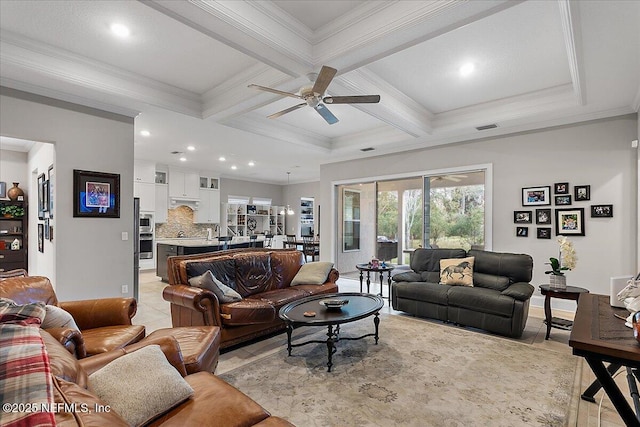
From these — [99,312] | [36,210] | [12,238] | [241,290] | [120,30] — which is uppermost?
[120,30]

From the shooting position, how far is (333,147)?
6836 mm

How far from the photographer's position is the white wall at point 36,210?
472 cm

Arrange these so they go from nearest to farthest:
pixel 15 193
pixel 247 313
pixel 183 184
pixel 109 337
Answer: pixel 109 337, pixel 247 313, pixel 15 193, pixel 183 184

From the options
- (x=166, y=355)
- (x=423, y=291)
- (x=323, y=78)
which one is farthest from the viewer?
(x=423, y=291)

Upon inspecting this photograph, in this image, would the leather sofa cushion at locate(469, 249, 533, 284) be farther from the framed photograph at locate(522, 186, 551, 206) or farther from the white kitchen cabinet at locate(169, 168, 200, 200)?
the white kitchen cabinet at locate(169, 168, 200, 200)

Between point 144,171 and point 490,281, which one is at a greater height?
point 144,171

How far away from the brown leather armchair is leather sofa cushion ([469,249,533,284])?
4123mm

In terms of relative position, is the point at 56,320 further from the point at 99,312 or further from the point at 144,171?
the point at 144,171

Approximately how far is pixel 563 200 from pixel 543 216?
34 cm

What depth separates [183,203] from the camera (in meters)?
9.41

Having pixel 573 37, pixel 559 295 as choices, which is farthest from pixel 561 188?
pixel 573 37

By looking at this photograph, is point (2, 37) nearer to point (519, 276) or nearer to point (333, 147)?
point (333, 147)

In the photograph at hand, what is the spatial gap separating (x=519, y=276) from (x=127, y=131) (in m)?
5.67

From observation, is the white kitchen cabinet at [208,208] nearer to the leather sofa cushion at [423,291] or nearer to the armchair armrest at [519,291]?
the leather sofa cushion at [423,291]
